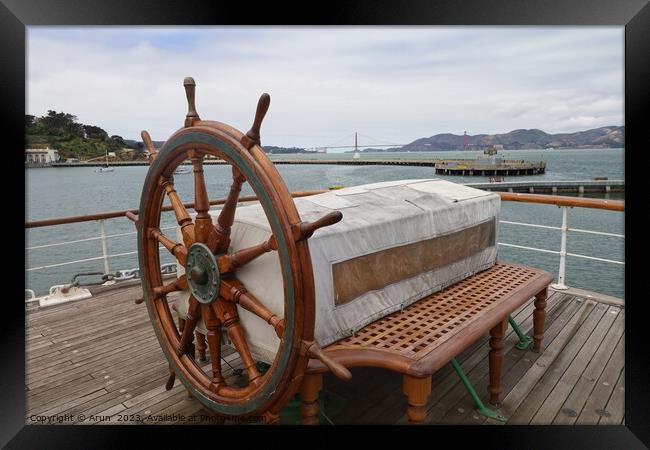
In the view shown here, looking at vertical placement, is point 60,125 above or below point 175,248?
above

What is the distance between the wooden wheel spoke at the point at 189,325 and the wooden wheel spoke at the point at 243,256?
0.31m

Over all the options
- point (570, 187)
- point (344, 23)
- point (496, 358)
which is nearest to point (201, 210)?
point (344, 23)

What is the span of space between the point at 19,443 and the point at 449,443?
1.84 metres

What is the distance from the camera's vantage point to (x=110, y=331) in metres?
2.96

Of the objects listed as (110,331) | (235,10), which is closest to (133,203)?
(110,331)

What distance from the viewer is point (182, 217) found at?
5.88ft

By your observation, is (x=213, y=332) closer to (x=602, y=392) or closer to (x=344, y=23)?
(x=344, y=23)

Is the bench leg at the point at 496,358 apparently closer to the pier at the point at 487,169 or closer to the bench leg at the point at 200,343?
the bench leg at the point at 200,343

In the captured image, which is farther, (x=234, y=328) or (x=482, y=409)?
(x=482, y=409)

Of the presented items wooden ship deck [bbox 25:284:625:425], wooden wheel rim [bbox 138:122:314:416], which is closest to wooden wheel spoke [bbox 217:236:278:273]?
wooden wheel rim [bbox 138:122:314:416]

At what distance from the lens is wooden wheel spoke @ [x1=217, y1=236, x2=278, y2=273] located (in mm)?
1424

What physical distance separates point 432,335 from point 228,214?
0.97 metres

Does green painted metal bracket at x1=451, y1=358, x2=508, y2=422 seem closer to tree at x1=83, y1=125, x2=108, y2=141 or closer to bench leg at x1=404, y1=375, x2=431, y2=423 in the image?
bench leg at x1=404, y1=375, x2=431, y2=423

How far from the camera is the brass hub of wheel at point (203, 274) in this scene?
161 centimetres
